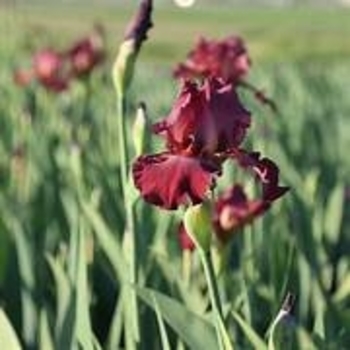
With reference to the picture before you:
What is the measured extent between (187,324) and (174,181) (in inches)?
9.5

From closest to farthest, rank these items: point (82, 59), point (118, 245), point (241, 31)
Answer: point (118, 245) → point (82, 59) → point (241, 31)

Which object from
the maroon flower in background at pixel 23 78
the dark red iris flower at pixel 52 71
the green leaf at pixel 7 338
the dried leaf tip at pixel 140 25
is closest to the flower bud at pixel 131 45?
the dried leaf tip at pixel 140 25

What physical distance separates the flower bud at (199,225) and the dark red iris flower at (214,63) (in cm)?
62

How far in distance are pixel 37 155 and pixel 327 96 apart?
2030 millimetres

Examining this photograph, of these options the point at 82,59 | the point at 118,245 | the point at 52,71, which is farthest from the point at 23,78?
the point at 118,245

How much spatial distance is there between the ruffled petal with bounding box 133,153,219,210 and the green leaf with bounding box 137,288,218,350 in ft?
0.69

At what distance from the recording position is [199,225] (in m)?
0.79

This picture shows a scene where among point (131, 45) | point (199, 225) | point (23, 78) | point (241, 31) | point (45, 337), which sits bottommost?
point (45, 337)

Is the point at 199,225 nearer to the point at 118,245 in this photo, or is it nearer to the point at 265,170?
the point at 265,170

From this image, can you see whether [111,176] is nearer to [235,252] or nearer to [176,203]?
[235,252]

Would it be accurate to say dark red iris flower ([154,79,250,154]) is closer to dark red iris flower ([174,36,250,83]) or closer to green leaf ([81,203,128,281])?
green leaf ([81,203,128,281])

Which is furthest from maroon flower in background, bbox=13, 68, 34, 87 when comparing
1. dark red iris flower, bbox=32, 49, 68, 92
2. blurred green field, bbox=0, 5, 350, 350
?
dark red iris flower, bbox=32, 49, 68, 92

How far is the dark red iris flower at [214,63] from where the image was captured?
55.6 inches

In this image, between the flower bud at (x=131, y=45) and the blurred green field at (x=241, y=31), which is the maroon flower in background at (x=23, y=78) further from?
the blurred green field at (x=241, y=31)
